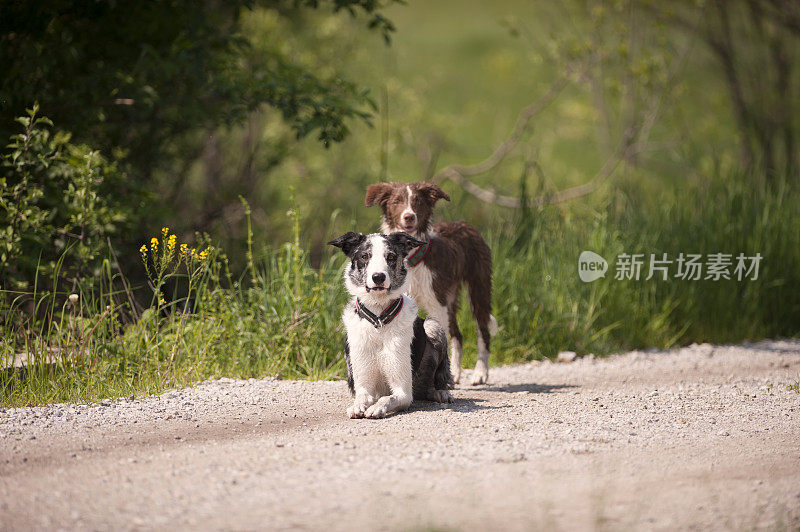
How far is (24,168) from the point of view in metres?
9.24

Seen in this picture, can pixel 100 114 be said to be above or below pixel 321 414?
above

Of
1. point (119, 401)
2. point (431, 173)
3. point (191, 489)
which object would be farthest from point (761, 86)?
point (191, 489)

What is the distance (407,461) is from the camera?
197 inches

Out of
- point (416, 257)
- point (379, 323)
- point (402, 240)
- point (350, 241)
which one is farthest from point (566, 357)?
point (350, 241)

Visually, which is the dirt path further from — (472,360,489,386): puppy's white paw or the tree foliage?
the tree foliage

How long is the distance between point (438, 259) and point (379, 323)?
136cm

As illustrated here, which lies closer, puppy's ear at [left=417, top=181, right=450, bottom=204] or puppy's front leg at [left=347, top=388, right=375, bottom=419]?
puppy's front leg at [left=347, top=388, right=375, bottom=419]

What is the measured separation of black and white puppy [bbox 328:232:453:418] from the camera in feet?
20.5

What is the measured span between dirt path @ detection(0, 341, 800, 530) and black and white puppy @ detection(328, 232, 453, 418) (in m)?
0.22

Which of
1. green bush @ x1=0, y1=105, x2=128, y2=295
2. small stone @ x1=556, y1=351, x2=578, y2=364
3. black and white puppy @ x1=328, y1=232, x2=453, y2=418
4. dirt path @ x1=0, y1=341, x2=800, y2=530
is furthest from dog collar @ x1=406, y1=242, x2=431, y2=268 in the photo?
green bush @ x1=0, y1=105, x2=128, y2=295

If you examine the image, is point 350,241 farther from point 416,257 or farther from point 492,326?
point 492,326

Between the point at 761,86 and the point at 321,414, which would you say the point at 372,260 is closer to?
the point at 321,414

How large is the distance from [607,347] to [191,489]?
6498mm

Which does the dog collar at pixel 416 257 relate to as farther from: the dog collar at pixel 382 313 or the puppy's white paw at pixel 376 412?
the puppy's white paw at pixel 376 412
